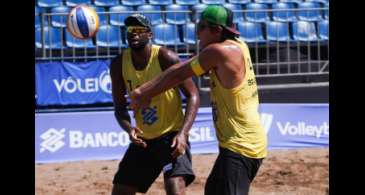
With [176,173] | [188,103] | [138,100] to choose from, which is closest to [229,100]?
[138,100]

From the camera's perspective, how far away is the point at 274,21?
49.9ft

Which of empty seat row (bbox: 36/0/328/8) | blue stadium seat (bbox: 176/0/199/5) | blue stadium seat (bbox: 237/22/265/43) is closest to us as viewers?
blue stadium seat (bbox: 237/22/265/43)

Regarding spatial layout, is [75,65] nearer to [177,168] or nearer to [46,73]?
[46,73]

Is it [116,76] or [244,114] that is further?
[116,76]

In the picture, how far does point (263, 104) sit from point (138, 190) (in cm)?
653

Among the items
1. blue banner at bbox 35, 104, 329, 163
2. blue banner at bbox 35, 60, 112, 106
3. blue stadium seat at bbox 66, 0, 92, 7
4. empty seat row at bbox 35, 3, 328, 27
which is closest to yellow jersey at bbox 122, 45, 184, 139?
blue banner at bbox 35, 104, 329, 163

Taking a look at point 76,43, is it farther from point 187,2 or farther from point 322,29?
point 322,29

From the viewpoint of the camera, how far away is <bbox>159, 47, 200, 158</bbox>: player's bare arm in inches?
218

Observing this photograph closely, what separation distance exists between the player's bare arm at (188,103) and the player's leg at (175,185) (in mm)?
436

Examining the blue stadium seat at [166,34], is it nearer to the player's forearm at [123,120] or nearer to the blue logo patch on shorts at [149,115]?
the player's forearm at [123,120]

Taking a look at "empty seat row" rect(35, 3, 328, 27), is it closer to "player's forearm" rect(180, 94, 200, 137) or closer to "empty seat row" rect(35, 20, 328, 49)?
"empty seat row" rect(35, 20, 328, 49)

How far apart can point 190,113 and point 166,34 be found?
8.68 metres

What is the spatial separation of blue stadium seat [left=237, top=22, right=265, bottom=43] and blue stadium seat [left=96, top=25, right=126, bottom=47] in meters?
2.57
